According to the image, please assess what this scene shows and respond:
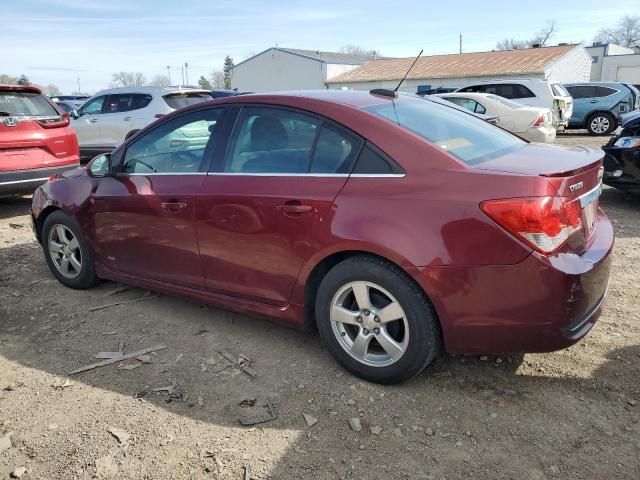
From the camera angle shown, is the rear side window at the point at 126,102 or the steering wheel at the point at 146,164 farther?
the rear side window at the point at 126,102

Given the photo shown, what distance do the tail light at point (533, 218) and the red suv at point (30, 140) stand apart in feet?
20.7

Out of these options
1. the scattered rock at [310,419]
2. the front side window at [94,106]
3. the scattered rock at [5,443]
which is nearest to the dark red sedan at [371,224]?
the scattered rock at [310,419]

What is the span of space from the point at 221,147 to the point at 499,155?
1696 mm

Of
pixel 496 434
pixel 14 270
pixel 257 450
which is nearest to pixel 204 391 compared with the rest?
pixel 257 450

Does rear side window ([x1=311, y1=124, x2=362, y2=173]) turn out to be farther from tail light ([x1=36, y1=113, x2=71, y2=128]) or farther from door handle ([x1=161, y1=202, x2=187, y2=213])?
tail light ([x1=36, y1=113, x2=71, y2=128])

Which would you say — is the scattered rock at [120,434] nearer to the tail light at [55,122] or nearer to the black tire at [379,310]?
the black tire at [379,310]

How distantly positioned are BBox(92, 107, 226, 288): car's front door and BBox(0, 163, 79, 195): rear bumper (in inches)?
132

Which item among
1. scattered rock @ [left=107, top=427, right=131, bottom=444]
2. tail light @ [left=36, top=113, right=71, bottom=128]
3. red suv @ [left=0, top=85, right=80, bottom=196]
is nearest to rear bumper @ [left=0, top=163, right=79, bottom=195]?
red suv @ [left=0, top=85, right=80, bottom=196]

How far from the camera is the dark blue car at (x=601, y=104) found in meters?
17.3

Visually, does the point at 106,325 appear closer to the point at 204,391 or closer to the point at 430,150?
the point at 204,391

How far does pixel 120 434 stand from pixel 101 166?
2218 mm

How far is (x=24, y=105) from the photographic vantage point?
709cm

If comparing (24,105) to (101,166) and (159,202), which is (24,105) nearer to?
(101,166)

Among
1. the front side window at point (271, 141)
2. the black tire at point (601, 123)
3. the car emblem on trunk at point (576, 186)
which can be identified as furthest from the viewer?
the black tire at point (601, 123)
